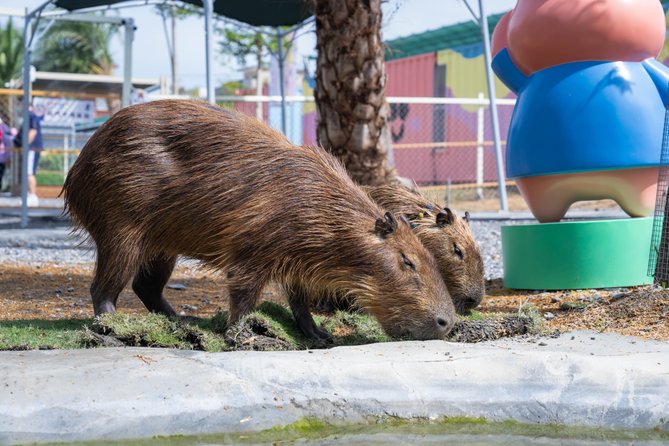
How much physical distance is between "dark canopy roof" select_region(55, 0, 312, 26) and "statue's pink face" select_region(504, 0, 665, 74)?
4.89 m

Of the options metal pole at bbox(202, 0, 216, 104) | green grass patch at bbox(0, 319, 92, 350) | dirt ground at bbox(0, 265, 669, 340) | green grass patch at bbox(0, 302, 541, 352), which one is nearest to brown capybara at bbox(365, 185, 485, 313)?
dirt ground at bbox(0, 265, 669, 340)

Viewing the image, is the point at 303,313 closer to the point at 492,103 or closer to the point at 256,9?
the point at 256,9

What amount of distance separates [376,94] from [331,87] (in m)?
0.37

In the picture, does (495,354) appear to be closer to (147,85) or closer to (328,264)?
(328,264)

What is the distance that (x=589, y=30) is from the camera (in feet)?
20.5

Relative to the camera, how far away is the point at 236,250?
14.8ft

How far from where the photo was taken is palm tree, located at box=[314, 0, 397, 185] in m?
6.85

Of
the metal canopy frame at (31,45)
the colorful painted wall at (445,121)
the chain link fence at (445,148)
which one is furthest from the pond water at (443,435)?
the colorful painted wall at (445,121)

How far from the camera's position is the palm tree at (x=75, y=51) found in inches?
1853

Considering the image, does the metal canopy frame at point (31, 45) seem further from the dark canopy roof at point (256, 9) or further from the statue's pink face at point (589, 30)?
the statue's pink face at point (589, 30)

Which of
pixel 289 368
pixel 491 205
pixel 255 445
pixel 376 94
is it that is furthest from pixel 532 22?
pixel 491 205

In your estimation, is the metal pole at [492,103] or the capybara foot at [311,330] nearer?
the capybara foot at [311,330]

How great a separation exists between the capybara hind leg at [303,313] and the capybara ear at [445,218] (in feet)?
4.15

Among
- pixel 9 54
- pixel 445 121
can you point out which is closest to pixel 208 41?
pixel 445 121
